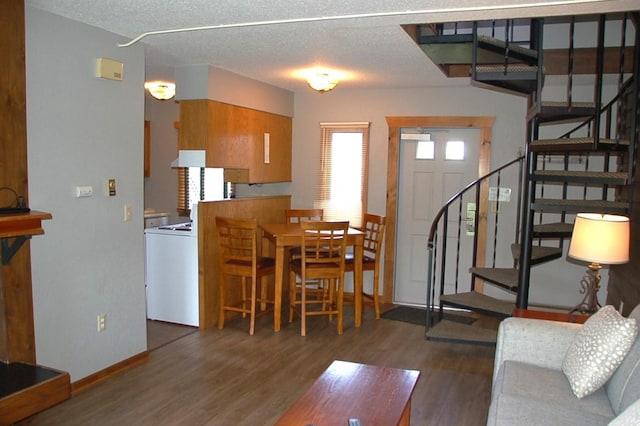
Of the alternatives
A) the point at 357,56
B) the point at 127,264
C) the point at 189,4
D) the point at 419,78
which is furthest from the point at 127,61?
the point at 419,78

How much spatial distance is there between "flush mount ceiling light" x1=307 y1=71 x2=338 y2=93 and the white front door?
131 cm

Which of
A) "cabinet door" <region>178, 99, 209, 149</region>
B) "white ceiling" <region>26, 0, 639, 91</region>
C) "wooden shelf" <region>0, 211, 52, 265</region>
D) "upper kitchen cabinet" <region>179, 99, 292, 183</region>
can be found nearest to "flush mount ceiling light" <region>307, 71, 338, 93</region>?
"white ceiling" <region>26, 0, 639, 91</region>

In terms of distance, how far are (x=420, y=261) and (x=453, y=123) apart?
156cm

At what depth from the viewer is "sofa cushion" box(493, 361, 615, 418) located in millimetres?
2318

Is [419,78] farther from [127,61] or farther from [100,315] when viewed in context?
[100,315]

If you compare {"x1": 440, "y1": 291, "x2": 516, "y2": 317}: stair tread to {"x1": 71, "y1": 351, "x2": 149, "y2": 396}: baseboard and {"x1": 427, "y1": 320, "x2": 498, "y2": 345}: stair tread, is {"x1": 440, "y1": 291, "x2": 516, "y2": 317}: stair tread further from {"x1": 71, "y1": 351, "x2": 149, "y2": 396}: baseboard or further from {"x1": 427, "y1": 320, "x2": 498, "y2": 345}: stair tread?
{"x1": 71, "y1": 351, "x2": 149, "y2": 396}: baseboard

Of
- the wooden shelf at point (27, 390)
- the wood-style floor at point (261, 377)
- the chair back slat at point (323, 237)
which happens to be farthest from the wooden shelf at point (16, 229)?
the chair back slat at point (323, 237)

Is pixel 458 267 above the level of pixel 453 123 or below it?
below

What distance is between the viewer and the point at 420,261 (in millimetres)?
5855

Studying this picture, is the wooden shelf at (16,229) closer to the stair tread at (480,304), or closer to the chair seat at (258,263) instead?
the chair seat at (258,263)

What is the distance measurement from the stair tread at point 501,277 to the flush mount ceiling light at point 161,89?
366cm

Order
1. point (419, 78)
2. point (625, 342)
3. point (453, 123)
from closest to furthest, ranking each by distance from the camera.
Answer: point (625, 342) < point (419, 78) < point (453, 123)

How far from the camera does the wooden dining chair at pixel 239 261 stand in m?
4.57

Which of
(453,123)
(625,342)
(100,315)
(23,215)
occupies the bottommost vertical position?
(100,315)
